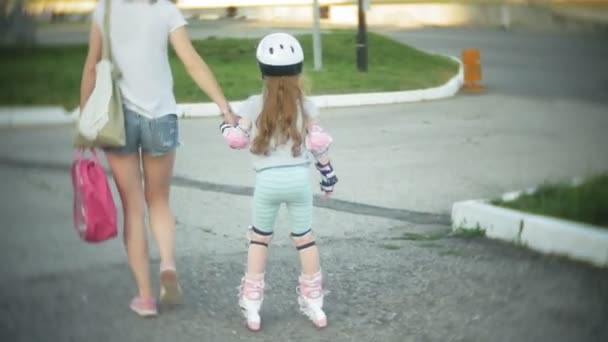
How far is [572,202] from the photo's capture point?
24.7 feet

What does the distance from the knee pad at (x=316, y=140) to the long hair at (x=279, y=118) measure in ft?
0.12

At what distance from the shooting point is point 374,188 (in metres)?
9.67

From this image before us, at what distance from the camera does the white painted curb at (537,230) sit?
21.6ft

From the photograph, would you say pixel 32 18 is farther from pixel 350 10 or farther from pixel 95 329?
pixel 95 329

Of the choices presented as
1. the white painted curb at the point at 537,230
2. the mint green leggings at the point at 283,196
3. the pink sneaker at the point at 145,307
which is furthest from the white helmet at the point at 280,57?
the white painted curb at the point at 537,230

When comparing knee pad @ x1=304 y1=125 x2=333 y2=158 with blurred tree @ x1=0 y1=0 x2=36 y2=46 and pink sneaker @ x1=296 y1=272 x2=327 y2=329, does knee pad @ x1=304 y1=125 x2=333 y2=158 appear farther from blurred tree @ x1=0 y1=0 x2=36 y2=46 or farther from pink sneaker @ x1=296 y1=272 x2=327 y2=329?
blurred tree @ x1=0 y1=0 x2=36 y2=46

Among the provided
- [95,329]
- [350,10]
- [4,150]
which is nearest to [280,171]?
[95,329]

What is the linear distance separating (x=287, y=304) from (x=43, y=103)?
35.8ft

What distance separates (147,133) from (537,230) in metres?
2.71

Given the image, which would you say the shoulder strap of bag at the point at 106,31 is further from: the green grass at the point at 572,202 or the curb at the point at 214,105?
the curb at the point at 214,105

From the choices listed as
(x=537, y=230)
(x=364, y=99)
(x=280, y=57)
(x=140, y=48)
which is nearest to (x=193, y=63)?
(x=140, y=48)

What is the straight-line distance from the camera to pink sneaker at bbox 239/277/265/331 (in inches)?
209

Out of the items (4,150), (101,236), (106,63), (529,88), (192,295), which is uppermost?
(106,63)

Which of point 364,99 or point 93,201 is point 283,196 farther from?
point 364,99
